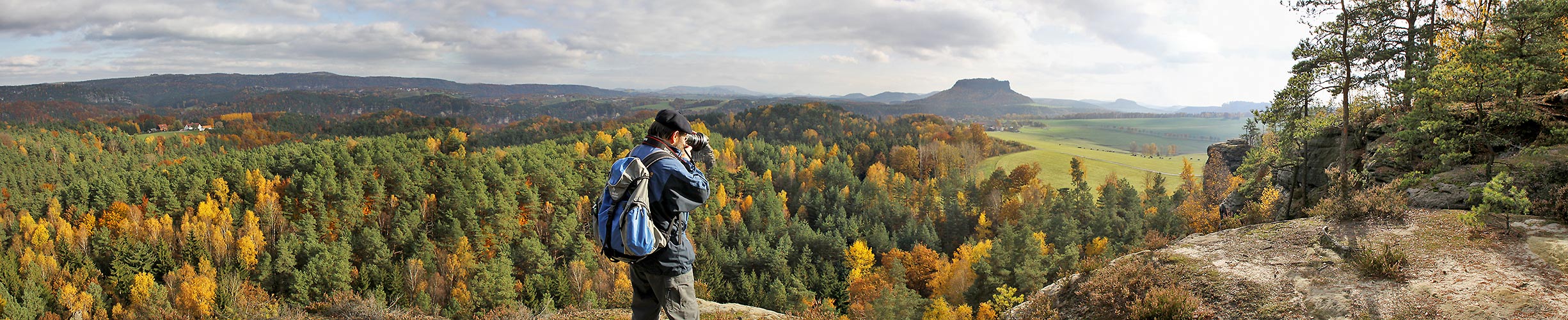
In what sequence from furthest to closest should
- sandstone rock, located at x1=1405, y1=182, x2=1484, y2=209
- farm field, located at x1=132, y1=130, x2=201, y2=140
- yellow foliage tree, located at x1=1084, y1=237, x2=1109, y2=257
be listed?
1. farm field, located at x1=132, y1=130, x2=201, y2=140
2. yellow foliage tree, located at x1=1084, y1=237, x2=1109, y2=257
3. sandstone rock, located at x1=1405, y1=182, x2=1484, y2=209

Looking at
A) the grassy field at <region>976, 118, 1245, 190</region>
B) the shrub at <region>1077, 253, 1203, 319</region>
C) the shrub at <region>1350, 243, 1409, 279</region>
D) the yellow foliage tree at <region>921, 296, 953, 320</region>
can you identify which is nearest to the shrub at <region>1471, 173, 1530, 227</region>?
the shrub at <region>1350, 243, 1409, 279</region>

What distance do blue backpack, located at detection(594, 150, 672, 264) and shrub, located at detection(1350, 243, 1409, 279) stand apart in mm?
8630

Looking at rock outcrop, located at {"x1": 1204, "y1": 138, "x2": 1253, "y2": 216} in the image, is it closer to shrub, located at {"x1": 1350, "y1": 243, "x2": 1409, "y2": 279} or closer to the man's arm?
shrub, located at {"x1": 1350, "y1": 243, "x2": 1409, "y2": 279}

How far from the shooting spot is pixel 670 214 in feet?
16.1

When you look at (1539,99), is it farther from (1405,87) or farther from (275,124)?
(275,124)

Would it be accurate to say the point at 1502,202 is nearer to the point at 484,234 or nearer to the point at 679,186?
the point at 679,186

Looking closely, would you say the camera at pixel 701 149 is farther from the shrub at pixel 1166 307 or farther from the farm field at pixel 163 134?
the farm field at pixel 163 134

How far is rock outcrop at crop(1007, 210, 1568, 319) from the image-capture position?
6477 mm

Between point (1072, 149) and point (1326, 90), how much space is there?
114 meters

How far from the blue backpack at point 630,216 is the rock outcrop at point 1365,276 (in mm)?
6559

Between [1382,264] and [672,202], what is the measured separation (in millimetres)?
8622

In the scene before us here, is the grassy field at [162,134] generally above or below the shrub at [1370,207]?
below

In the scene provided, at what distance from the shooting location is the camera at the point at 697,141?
523 centimetres

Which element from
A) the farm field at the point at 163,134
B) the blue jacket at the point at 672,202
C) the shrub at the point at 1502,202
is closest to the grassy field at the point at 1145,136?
the shrub at the point at 1502,202
